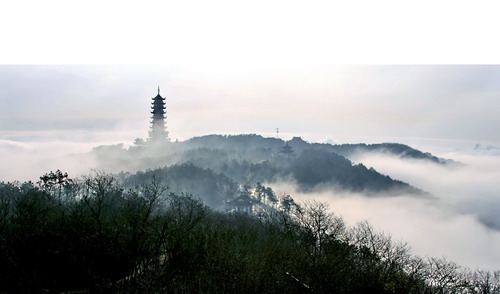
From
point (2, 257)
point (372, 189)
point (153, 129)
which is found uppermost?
point (153, 129)

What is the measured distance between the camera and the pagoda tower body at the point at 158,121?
116 m

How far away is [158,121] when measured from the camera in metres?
118

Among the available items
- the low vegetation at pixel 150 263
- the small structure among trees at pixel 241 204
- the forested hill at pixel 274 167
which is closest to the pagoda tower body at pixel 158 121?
the forested hill at pixel 274 167

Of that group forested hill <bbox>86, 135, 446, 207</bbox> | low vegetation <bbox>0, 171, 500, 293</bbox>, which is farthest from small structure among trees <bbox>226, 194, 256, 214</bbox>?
low vegetation <bbox>0, 171, 500, 293</bbox>

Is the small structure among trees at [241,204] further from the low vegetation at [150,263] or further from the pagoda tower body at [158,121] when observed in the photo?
the low vegetation at [150,263]

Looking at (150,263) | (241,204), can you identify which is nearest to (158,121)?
(241,204)

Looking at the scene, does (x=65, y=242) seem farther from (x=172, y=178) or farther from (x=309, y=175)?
(x=309, y=175)

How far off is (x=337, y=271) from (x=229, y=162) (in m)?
126

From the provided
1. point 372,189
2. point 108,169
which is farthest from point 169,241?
point 372,189

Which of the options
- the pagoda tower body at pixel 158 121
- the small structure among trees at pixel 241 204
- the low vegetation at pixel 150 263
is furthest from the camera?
the pagoda tower body at pixel 158 121

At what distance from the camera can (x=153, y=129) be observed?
396 ft

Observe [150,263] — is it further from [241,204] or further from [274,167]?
[274,167]

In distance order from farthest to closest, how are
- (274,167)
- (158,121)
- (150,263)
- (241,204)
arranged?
(274,167)
(158,121)
(241,204)
(150,263)

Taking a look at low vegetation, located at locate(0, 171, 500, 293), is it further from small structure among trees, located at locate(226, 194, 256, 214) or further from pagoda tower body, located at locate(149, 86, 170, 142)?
pagoda tower body, located at locate(149, 86, 170, 142)
